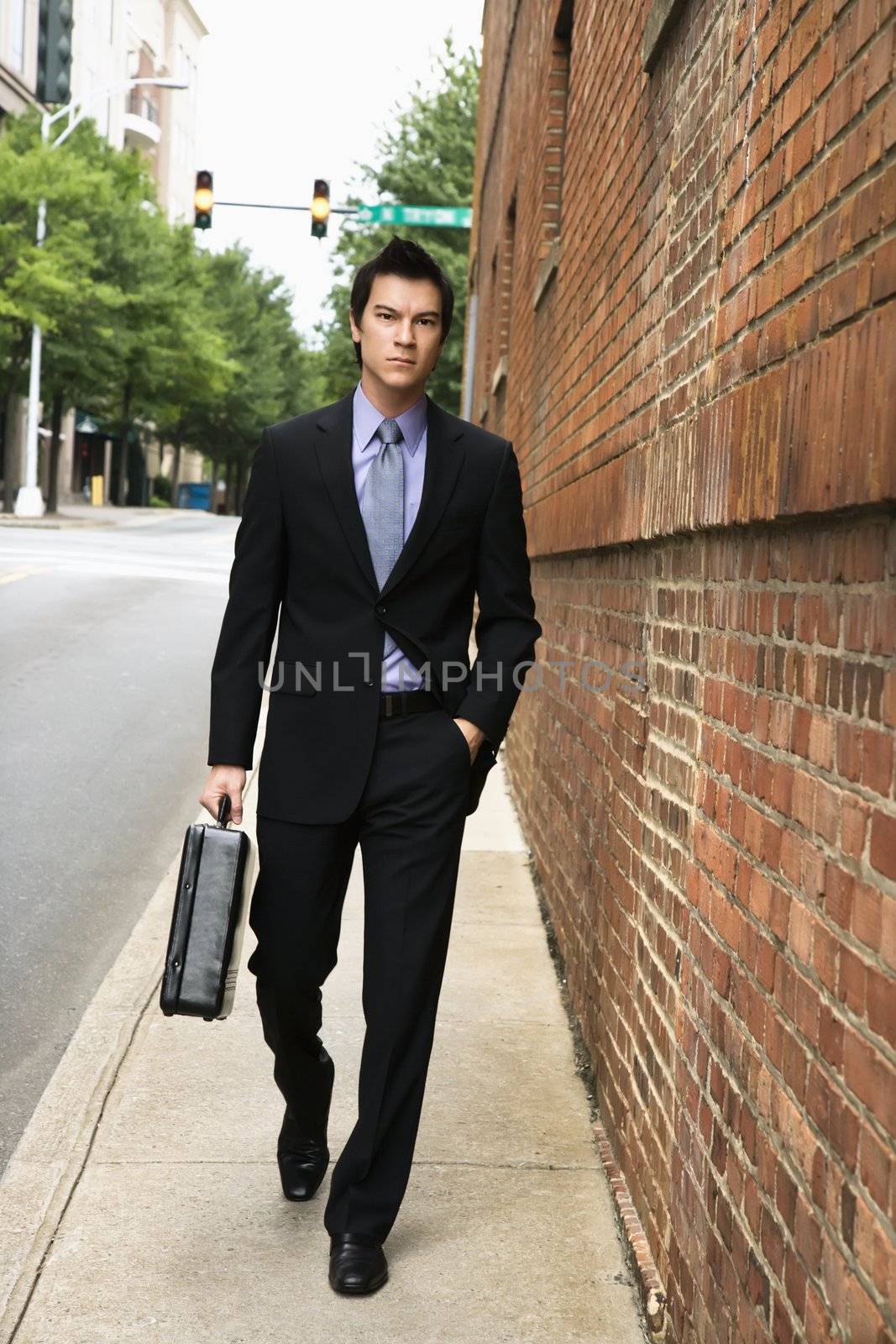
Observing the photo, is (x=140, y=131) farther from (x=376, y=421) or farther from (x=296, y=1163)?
(x=296, y=1163)

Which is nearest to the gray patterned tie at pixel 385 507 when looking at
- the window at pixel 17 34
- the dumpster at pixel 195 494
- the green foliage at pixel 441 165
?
the green foliage at pixel 441 165

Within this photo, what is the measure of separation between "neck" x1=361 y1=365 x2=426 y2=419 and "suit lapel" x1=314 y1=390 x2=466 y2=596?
48mm

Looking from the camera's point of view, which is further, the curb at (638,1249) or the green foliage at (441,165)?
the green foliage at (441,165)

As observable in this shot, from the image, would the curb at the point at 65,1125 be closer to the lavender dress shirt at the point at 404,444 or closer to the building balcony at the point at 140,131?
the lavender dress shirt at the point at 404,444

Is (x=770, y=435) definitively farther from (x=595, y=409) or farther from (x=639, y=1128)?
(x=595, y=409)

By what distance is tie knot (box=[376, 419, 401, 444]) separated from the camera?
351 centimetres

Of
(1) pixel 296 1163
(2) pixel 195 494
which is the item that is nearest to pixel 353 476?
(1) pixel 296 1163

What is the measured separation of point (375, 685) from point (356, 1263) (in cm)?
120


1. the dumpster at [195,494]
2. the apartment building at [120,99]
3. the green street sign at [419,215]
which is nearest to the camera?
the green street sign at [419,215]

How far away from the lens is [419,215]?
21.3 m

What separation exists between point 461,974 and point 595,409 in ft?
6.70

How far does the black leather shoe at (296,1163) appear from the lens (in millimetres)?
3758

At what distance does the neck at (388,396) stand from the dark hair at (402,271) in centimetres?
13

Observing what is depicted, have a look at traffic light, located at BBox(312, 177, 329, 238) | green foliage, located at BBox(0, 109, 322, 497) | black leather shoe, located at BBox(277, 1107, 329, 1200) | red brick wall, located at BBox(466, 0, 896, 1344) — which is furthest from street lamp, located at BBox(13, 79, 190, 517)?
black leather shoe, located at BBox(277, 1107, 329, 1200)
